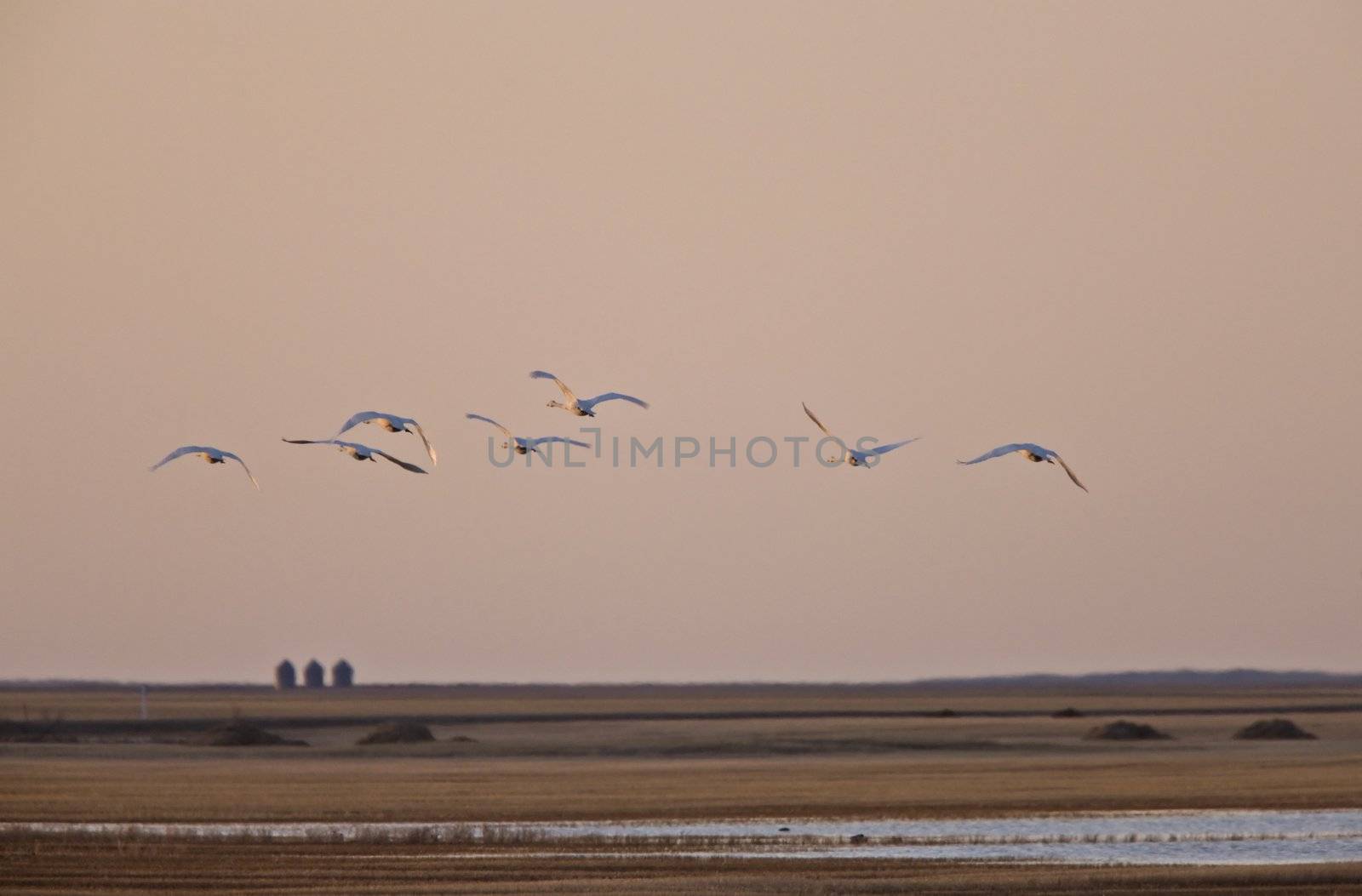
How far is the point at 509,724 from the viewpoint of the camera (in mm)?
130250

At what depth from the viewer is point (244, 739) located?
98.8 meters

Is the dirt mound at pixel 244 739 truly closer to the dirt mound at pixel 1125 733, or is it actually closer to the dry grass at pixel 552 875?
the dirt mound at pixel 1125 733

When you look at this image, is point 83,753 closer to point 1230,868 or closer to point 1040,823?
point 1040,823

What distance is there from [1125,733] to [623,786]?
4045 centimetres

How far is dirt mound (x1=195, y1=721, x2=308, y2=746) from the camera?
98.2 metres

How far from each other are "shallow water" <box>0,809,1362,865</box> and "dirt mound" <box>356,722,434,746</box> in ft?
134

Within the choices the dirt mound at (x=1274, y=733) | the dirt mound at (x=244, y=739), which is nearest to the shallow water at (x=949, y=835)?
the dirt mound at (x=244, y=739)

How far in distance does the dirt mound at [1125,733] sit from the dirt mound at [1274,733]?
4633 millimetres

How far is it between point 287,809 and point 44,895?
2088 centimetres

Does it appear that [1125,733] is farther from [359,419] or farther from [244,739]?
[359,419]

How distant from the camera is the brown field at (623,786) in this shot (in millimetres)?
45531

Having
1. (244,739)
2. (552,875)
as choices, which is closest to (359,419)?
(552,875)

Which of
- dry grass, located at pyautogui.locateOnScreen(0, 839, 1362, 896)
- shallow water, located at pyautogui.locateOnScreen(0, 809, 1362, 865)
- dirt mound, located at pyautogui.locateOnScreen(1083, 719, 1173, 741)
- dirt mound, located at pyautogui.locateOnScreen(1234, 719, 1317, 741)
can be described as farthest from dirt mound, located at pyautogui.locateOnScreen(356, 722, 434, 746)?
dry grass, located at pyautogui.locateOnScreen(0, 839, 1362, 896)

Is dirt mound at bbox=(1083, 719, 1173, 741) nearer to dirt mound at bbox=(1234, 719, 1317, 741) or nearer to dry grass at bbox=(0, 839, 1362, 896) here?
dirt mound at bbox=(1234, 719, 1317, 741)
